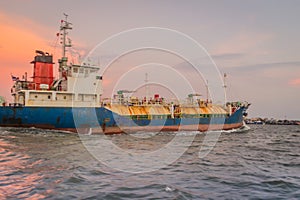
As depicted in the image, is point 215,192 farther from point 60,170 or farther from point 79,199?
point 60,170

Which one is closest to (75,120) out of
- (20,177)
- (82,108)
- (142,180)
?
(82,108)

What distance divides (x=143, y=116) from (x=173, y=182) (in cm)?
2266

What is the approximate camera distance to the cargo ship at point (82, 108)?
2516 cm

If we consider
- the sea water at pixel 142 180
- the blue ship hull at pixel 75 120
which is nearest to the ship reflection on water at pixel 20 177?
the sea water at pixel 142 180

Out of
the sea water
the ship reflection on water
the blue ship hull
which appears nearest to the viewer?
the ship reflection on water

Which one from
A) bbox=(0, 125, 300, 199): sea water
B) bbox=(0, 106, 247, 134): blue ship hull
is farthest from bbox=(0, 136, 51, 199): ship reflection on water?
bbox=(0, 106, 247, 134): blue ship hull

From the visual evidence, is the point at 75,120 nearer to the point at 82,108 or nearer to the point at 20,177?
the point at 82,108

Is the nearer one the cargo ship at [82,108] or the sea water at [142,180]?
the sea water at [142,180]

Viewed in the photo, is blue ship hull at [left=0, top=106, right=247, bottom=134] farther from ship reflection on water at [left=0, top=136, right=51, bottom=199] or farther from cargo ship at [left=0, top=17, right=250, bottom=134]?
ship reflection on water at [left=0, top=136, right=51, bottom=199]

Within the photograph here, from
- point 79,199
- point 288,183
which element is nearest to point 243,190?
point 288,183

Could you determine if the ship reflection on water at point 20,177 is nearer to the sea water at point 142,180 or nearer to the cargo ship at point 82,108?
the sea water at point 142,180

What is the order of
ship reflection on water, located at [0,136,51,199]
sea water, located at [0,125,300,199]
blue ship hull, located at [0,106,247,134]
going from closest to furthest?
ship reflection on water, located at [0,136,51,199] < sea water, located at [0,125,300,199] < blue ship hull, located at [0,106,247,134]

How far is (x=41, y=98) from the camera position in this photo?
1065 inches

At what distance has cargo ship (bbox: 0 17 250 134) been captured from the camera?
82.5ft
